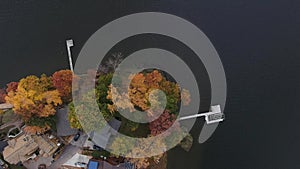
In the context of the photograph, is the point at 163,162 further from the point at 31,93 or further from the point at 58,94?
the point at 31,93

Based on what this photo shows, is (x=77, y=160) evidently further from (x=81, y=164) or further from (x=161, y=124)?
(x=161, y=124)

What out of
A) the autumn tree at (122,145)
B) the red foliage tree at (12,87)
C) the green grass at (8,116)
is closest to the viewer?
the autumn tree at (122,145)

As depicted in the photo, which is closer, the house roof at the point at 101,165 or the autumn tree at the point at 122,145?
the autumn tree at the point at 122,145

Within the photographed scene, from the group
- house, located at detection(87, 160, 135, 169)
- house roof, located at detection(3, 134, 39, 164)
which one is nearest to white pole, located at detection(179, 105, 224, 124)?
house, located at detection(87, 160, 135, 169)

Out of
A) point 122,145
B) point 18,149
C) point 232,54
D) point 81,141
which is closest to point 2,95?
point 18,149

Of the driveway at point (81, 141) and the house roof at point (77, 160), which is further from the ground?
the driveway at point (81, 141)

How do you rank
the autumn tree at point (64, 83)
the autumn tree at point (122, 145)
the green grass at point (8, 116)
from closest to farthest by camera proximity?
the autumn tree at point (122, 145), the autumn tree at point (64, 83), the green grass at point (8, 116)

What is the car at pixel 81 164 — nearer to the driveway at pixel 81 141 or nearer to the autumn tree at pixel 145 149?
the driveway at pixel 81 141

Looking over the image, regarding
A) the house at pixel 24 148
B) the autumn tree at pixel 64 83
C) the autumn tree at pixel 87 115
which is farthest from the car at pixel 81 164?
the autumn tree at pixel 64 83
